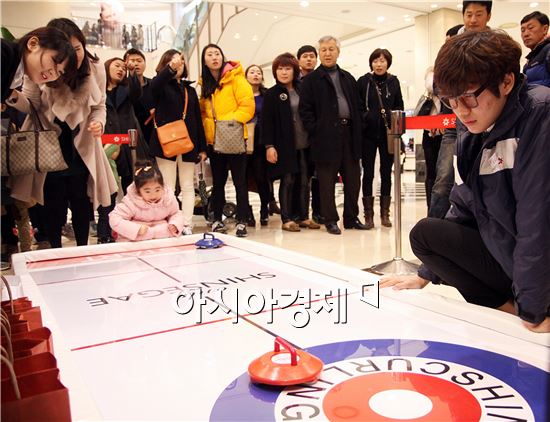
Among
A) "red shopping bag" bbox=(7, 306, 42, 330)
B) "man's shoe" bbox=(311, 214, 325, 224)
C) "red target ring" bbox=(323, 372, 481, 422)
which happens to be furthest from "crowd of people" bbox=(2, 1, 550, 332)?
"red shopping bag" bbox=(7, 306, 42, 330)

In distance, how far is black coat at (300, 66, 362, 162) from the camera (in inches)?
166

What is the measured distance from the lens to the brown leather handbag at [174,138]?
4070 millimetres

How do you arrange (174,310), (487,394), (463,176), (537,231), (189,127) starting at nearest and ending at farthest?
1. (487,394)
2. (537,231)
3. (463,176)
4. (174,310)
5. (189,127)

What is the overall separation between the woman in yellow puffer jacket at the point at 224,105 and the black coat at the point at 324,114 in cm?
Answer: 50

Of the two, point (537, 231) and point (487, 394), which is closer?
point (487, 394)

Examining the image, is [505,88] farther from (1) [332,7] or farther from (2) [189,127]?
(1) [332,7]

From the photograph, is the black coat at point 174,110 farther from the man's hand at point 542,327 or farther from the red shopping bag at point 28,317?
the man's hand at point 542,327

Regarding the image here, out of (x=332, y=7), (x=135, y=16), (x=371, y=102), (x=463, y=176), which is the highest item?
(x=135, y=16)

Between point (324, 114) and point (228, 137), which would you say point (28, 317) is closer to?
point (228, 137)

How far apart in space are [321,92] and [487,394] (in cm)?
349

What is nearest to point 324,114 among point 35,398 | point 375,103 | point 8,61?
point 375,103

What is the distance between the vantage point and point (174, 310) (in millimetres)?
1668

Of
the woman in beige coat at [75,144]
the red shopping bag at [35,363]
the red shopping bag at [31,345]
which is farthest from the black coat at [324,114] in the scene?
the red shopping bag at [35,363]

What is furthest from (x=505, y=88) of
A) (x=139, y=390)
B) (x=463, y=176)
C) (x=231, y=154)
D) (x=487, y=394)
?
(x=231, y=154)
